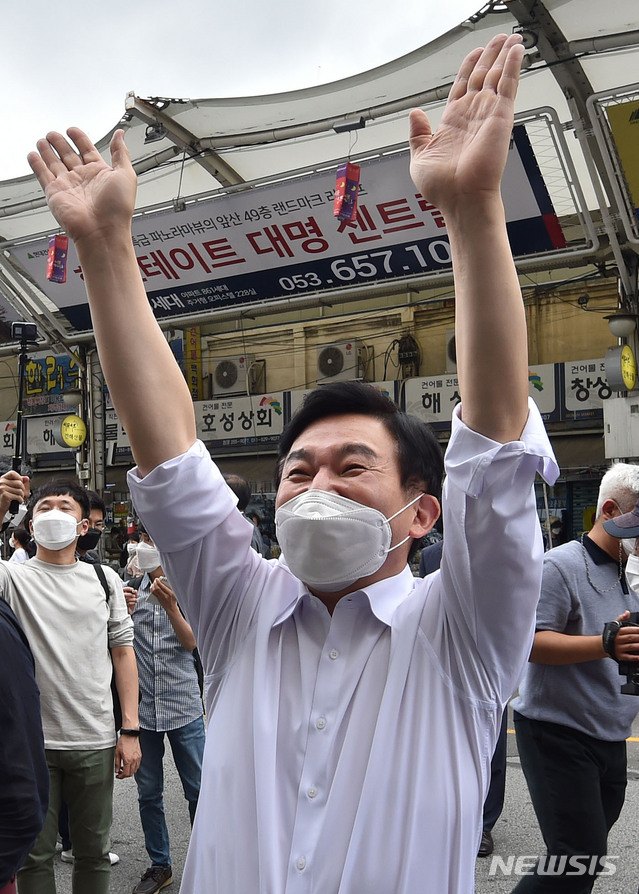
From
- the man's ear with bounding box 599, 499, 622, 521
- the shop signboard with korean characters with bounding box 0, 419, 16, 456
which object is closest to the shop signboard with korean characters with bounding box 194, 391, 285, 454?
the shop signboard with korean characters with bounding box 0, 419, 16, 456

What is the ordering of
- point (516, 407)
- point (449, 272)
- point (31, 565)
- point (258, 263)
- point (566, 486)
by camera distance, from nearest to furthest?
point (516, 407), point (31, 565), point (449, 272), point (258, 263), point (566, 486)

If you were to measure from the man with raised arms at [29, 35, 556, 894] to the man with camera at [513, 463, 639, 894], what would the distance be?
4.75ft

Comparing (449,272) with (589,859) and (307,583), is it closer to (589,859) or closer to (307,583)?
(589,859)

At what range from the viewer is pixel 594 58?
324 inches

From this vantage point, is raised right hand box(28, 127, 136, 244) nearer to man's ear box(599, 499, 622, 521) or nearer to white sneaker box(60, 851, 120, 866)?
man's ear box(599, 499, 622, 521)

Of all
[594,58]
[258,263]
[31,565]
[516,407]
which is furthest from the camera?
[258,263]

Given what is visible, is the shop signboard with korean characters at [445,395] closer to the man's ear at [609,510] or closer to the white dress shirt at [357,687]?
the man's ear at [609,510]

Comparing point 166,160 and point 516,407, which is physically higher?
point 166,160

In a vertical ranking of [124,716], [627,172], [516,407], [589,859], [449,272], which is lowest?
[589,859]

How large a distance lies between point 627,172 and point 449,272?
229 cm

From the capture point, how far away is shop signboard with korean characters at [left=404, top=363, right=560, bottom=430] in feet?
45.7

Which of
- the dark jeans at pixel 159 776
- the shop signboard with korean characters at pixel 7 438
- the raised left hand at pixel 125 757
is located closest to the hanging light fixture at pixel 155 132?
the dark jeans at pixel 159 776

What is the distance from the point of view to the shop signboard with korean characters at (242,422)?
1667 centimetres

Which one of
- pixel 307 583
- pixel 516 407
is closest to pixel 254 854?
pixel 307 583
